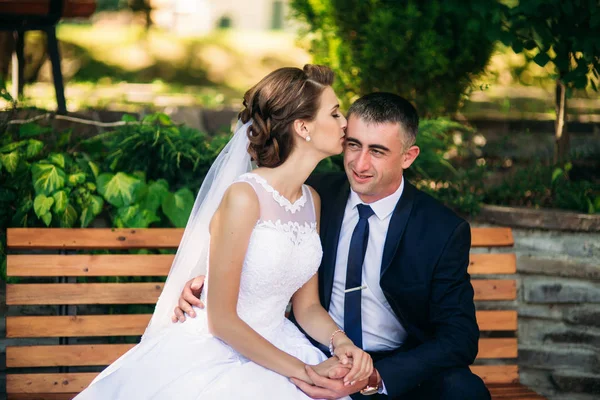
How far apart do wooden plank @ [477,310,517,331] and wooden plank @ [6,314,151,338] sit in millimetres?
1690

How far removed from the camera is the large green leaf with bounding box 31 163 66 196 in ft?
12.0

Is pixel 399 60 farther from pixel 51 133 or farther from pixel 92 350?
pixel 92 350

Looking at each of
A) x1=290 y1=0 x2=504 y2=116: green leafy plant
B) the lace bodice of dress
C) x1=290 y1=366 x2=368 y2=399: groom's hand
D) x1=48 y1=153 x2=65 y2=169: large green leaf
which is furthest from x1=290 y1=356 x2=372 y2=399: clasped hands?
x1=290 y1=0 x2=504 y2=116: green leafy plant

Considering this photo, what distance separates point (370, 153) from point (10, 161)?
189 centimetres

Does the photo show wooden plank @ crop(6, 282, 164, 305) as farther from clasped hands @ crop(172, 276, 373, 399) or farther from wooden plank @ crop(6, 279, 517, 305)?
clasped hands @ crop(172, 276, 373, 399)

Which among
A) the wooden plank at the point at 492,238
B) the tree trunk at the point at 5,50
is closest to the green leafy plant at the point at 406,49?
the wooden plank at the point at 492,238

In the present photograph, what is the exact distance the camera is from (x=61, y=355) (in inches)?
132

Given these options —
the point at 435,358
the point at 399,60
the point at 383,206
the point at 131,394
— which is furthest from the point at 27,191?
the point at 399,60

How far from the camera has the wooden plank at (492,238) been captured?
374cm

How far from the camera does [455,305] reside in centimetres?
304

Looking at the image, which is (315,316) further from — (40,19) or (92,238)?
(40,19)

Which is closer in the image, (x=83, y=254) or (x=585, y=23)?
(x=83, y=254)

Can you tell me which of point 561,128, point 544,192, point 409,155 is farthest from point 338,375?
point 561,128

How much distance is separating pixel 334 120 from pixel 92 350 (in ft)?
5.23
